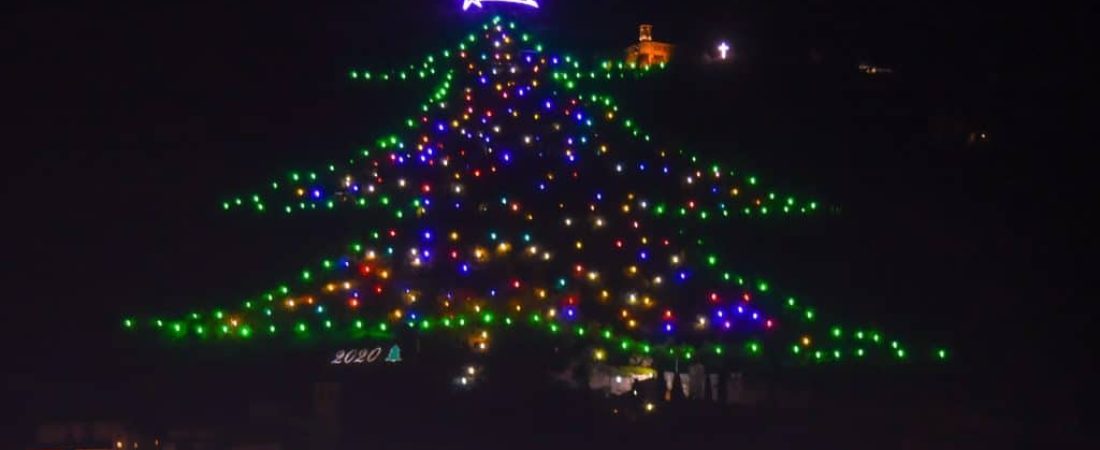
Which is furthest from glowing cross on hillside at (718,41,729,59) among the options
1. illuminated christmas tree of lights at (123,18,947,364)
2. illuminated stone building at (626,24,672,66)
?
illuminated christmas tree of lights at (123,18,947,364)

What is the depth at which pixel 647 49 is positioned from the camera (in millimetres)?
14398

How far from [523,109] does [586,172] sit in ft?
3.57

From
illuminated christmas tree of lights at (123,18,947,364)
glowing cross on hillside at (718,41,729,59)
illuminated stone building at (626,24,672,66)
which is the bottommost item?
illuminated christmas tree of lights at (123,18,947,364)

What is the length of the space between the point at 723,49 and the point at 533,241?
20.4 feet

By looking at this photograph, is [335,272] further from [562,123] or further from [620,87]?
[620,87]

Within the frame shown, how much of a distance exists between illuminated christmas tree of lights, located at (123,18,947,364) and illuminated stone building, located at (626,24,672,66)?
3388 millimetres

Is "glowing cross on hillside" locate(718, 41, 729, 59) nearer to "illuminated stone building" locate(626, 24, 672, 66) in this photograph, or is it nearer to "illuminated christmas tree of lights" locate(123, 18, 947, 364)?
"illuminated stone building" locate(626, 24, 672, 66)

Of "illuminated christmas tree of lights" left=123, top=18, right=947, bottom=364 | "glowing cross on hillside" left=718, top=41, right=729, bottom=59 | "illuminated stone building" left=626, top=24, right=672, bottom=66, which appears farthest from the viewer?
"illuminated stone building" left=626, top=24, right=672, bottom=66

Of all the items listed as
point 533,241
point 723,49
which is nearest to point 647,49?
point 723,49

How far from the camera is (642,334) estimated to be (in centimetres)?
756

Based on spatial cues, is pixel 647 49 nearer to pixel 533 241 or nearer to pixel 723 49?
pixel 723 49

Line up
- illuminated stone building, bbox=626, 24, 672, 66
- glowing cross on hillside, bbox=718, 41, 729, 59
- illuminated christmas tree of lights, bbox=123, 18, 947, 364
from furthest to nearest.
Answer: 1. illuminated stone building, bbox=626, 24, 672, 66
2. glowing cross on hillside, bbox=718, 41, 729, 59
3. illuminated christmas tree of lights, bbox=123, 18, 947, 364

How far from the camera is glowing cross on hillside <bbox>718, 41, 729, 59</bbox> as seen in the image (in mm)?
13258

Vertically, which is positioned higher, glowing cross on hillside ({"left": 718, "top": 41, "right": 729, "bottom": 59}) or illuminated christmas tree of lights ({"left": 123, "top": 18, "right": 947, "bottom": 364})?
glowing cross on hillside ({"left": 718, "top": 41, "right": 729, "bottom": 59})
